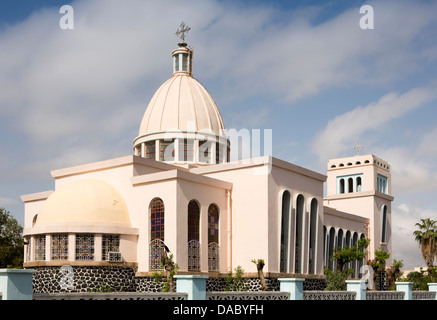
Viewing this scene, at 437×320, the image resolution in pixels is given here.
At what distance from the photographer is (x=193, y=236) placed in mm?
27172

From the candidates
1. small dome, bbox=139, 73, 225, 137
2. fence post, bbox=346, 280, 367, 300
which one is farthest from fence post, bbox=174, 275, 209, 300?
small dome, bbox=139, 73, 225, 137

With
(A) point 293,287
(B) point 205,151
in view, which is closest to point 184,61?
(B) point 205,151

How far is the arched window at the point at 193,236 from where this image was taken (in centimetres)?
2670

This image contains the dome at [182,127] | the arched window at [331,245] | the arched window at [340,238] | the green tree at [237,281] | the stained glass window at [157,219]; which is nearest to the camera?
the stained glass window at [157,219]

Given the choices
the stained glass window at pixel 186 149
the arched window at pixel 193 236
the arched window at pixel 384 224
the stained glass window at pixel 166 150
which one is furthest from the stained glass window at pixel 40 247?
the arched window at pixel 384 224

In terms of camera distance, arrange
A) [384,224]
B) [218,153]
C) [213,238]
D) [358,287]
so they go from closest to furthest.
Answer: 1. [358,287]
2. [213,238]
3. [218,153]
4. [384,224]

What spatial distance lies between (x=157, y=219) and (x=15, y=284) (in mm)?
15257

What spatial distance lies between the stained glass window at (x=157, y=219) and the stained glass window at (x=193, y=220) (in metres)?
1.28

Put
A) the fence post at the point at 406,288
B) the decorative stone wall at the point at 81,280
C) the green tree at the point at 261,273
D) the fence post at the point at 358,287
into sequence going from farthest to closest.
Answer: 1. the decorative stone wall at the point at 81,280
2. the green tree at the point at 261,273
3. the fence post at the point at 406,288
4. the fence post at the point at 358,287

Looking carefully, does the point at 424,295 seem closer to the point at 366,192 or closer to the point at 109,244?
the point at 109,244

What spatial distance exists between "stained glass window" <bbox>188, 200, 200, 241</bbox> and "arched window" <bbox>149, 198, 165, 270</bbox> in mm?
1278

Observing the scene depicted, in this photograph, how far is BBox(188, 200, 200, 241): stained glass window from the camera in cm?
2709

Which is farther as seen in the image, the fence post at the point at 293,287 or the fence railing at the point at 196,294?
the fence post at the point at 293,287

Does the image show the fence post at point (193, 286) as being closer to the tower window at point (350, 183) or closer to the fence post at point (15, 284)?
the fence post at point (15, 284)
